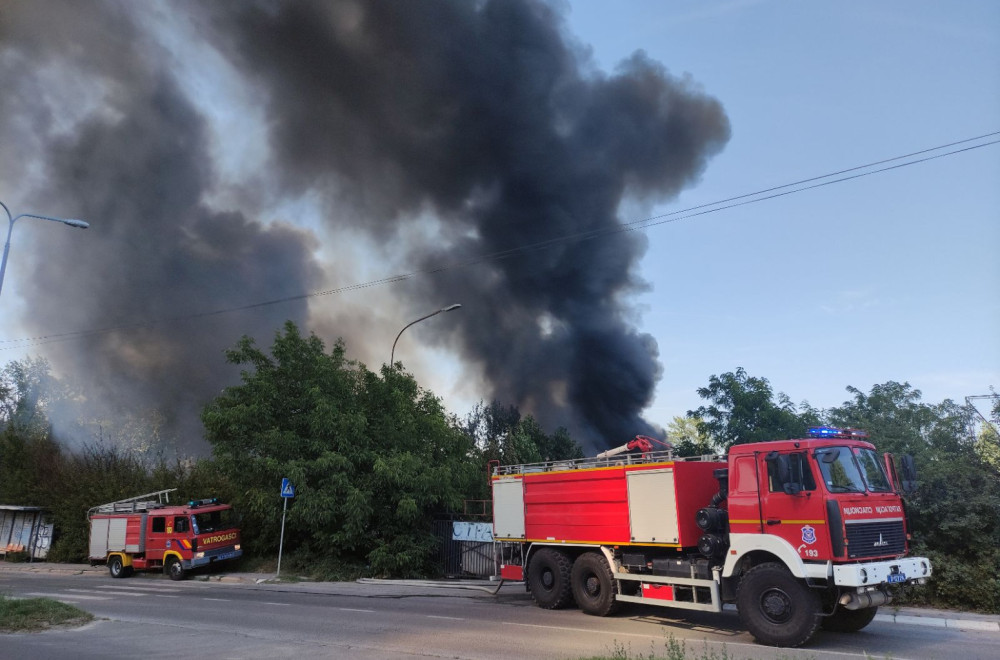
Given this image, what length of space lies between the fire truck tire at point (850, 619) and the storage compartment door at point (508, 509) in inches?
232

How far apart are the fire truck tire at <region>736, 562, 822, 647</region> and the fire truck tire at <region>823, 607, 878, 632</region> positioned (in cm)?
146

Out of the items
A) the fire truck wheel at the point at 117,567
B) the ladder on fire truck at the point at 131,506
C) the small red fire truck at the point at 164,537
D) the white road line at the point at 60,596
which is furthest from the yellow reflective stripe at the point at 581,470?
the fire truck wheel at the point at 117,567

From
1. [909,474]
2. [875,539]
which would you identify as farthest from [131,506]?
[909,474]

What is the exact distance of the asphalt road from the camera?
8.39 metres

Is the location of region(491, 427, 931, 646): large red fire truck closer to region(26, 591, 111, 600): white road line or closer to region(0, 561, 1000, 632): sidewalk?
region(0, 561, 1000, 632): sidewalk

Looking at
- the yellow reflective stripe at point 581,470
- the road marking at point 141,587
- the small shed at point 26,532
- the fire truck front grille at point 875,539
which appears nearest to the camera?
the fire truck front grille at point 875,539

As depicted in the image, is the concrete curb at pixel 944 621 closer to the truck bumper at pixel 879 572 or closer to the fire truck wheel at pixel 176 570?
the truck bumper at pixel 879 572

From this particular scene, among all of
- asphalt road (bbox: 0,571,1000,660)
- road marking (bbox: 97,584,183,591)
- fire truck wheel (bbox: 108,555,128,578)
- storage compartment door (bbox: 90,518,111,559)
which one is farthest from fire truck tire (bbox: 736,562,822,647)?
storage compartment door (bbox: 90,518,111,559)

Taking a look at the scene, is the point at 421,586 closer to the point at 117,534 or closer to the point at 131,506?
the point at 117,534

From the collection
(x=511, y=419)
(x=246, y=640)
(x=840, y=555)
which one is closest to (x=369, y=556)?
(x=246, y=640)

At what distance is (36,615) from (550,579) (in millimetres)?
9058

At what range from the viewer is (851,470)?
9422 millimetres

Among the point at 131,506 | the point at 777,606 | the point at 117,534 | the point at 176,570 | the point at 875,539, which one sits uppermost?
the point at 131,506

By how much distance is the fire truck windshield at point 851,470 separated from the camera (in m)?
9.12
